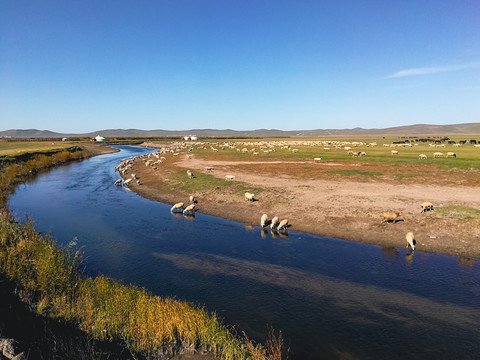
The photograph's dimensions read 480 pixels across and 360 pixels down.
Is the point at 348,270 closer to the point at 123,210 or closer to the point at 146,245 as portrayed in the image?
the point at 146,245

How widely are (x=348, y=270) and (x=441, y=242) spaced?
7.99 metres

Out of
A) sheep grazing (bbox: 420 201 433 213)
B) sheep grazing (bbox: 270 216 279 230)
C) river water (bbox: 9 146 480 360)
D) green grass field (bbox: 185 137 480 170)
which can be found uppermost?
green grass field (bbox: 185 137 480 170)

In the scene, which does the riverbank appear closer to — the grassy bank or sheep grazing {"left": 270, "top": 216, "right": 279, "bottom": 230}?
sheep grazing {"left": 270, "top": 216, "right": 279, "bottom": 230}

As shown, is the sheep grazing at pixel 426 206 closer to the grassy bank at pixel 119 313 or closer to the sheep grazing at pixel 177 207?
the grassy bank at pixel 119 313

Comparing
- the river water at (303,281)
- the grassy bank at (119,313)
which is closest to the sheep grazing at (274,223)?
the river water at (303,281)

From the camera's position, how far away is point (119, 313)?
9102 mm

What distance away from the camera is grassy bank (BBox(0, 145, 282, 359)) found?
8.44 meters

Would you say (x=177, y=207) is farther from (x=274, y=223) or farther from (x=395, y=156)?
(x=395, y=156)

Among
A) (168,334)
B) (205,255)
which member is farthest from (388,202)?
(168,334)

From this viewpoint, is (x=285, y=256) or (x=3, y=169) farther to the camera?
(x=3, y=169)

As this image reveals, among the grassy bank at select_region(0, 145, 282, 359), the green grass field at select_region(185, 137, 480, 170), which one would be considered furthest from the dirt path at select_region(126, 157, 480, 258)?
the green grass field at select_region(185, 137, 480, 170)

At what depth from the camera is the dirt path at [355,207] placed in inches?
752

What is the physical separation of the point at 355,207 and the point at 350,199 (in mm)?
2313

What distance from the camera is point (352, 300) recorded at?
1234cm
